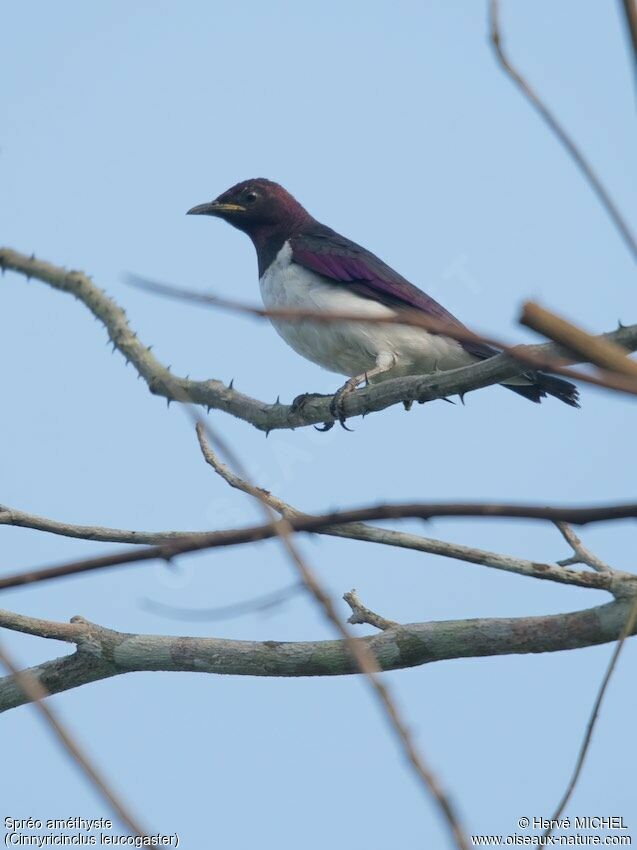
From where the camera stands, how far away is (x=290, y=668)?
4594 millimetres

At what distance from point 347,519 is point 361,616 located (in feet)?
12.2

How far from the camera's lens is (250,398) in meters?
6.62

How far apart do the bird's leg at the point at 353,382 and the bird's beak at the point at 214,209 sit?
240 cm

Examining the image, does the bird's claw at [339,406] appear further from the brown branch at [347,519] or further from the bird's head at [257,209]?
the brown branch at [347,519]

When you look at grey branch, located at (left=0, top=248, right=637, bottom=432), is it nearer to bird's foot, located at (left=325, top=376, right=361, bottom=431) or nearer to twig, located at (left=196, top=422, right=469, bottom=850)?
bird's foot, located at (left=325, top=376, right=361, bottom=431)

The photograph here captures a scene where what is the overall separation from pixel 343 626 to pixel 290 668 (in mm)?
3158

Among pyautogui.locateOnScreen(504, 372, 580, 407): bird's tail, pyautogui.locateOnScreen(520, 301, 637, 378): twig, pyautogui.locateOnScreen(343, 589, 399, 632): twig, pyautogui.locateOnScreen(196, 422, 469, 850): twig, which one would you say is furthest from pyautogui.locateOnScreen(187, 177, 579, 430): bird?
pyautogui.locateOnScreen(520, 301, 637, 378): twig

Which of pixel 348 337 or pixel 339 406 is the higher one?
pixel 348 337

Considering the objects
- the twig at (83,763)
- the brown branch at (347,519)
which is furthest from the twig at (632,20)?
the twig at (83,763)

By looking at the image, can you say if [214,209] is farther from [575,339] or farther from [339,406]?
[575,339]

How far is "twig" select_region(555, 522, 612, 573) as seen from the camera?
4.54 meters

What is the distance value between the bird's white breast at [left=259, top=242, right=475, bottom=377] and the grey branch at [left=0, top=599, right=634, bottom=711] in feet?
12.8

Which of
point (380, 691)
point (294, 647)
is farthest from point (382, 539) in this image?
point (380, 691)

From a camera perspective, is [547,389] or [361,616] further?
[547,389]
